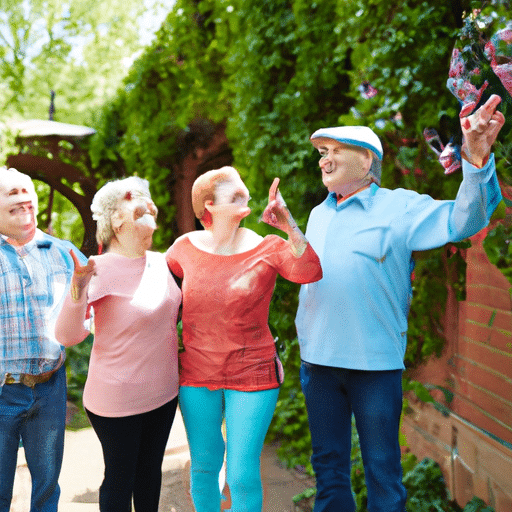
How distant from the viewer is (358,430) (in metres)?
2.09

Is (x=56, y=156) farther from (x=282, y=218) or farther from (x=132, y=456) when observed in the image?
(x=282, y=218)

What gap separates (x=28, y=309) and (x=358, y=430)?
4.35 ft

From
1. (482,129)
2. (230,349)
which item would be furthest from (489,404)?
(482,129)

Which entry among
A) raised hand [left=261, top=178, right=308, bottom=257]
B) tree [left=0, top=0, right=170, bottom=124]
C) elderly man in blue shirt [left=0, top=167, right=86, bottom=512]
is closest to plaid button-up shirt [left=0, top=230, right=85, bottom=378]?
elderly man in blue shirt [left=0, top=167, right=86, bottom=512]

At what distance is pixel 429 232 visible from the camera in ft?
6.61

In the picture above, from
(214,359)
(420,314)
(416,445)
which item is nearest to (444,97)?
(420,314)

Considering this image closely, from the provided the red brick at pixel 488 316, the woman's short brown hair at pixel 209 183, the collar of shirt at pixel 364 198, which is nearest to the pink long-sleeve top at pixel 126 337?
the woman's short brown hair at pixel 209 183

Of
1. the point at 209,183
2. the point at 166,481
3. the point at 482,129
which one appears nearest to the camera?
the point at 482,129

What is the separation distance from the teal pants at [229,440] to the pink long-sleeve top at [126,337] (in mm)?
123

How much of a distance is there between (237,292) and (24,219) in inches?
34.7

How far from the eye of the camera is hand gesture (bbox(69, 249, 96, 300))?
6.21 ft

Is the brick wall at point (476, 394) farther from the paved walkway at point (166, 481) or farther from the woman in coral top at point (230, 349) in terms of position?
the woman in coral top at point (230, 349)

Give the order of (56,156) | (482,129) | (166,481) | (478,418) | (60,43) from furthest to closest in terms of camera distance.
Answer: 1. (60,43)
2. (56,156)
3. (166,481)
4. (478,418)
5. (482,129)

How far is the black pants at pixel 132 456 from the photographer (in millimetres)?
2027
